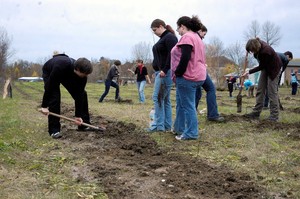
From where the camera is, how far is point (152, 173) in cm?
447

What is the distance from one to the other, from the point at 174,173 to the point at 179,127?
256cm

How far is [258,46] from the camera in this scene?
8.06m

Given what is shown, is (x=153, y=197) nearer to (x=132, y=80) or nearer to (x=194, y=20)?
(x=194, y=20)

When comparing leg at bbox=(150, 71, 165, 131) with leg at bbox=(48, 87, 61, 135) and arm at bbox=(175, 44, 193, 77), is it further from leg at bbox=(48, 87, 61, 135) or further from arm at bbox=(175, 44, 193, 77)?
leg at bbox=(48, 87, 61, 135)

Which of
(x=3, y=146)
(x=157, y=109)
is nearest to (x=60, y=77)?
(x=3, y=146)

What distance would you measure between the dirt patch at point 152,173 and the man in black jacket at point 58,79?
25.2 inches

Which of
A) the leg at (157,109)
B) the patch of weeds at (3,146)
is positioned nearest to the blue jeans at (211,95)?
the leg at (157,109)

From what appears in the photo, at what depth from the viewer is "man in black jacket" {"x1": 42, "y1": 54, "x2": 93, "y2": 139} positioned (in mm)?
6547

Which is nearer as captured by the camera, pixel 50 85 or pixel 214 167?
pixel 214 167

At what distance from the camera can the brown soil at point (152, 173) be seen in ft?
12.5

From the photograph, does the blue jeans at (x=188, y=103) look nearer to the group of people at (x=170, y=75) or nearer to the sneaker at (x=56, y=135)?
the group of people at (x=170, y=75)

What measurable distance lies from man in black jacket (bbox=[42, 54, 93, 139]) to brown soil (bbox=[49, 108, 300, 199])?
1.97 feet

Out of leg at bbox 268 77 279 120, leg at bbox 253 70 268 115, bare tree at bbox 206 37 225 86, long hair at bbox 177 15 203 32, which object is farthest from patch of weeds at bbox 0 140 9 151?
bare tree at bbox 206 37 225 86

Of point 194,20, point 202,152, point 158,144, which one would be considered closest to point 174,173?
Answer: point 202,152
